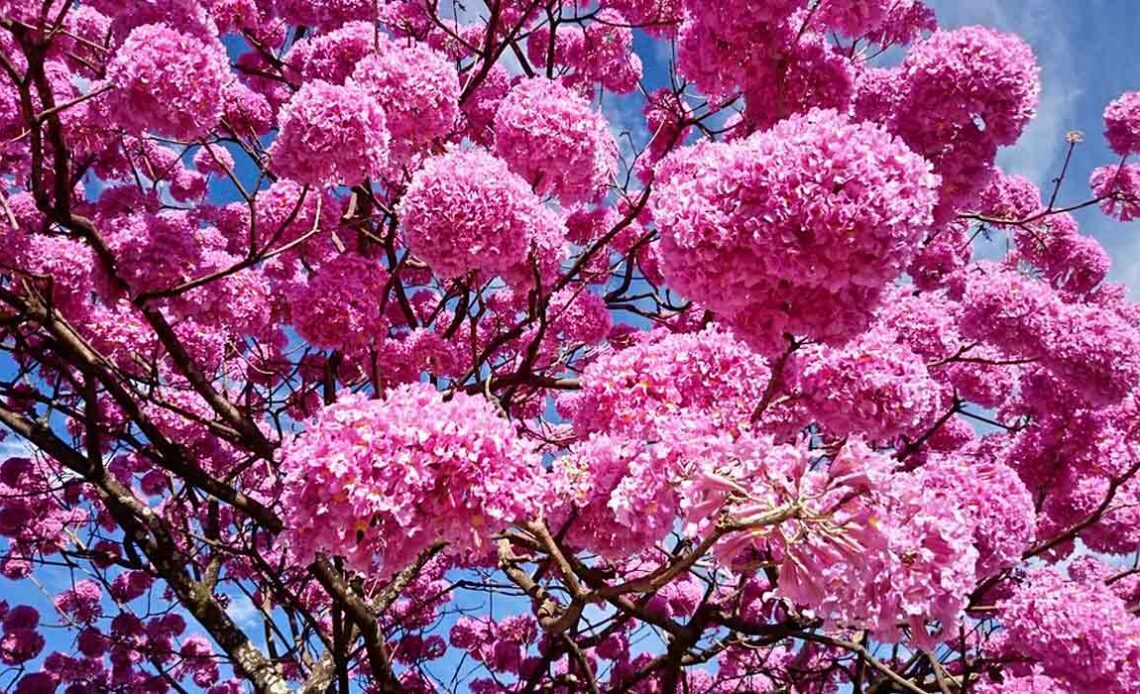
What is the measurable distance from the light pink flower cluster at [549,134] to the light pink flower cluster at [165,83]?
4.64 ft

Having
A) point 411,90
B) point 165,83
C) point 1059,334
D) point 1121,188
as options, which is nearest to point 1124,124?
point 1121,188

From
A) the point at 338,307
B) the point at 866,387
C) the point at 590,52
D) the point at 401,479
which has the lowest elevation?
the point at 401,479

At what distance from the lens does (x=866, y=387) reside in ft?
11.7

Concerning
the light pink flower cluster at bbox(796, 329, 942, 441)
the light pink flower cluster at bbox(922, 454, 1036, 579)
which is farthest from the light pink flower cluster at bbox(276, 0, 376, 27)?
the light pink flower cluster at bbox(922, 454, 1036, 579)

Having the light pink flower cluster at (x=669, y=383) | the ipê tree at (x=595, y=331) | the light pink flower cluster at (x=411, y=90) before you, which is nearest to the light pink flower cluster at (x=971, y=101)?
the ipê tree at (x=595, y=331)

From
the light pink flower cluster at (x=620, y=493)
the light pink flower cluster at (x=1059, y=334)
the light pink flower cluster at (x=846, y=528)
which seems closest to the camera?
the light pink flower cluster at (x=846, y=528)

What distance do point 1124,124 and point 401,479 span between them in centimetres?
801

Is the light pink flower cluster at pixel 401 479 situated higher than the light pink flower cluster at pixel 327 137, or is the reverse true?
the light pink flower cluster at pixel 327 137

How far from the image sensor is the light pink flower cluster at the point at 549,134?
4.37 metres

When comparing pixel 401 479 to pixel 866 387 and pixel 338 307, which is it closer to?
pixel 866 387

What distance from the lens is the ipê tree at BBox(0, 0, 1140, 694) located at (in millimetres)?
2432

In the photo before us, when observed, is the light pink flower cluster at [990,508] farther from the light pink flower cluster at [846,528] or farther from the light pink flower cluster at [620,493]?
the light pink flower cluster at [620,493]

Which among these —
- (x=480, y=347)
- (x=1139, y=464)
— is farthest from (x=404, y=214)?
(x=1139, y=464)

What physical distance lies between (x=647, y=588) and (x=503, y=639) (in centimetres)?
852
